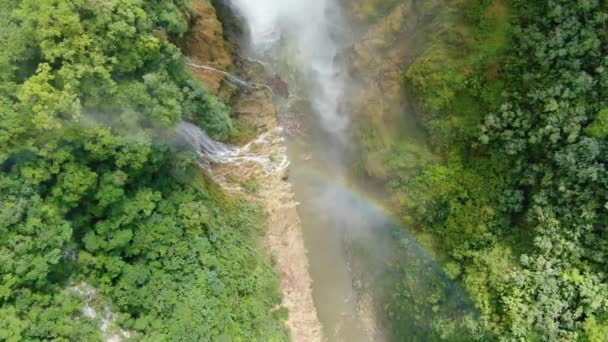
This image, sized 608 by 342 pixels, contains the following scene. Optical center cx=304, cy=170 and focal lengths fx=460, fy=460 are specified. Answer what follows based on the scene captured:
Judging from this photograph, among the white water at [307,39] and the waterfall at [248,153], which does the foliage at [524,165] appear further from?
the waterfall at [248,153]

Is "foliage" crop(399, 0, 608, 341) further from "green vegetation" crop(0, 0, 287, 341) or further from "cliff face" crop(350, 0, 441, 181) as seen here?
"green vegetation" crop(0, 0, 287, 341)

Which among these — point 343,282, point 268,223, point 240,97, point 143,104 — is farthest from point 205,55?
point 343,282

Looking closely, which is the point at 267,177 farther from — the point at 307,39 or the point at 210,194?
the point at 307,39

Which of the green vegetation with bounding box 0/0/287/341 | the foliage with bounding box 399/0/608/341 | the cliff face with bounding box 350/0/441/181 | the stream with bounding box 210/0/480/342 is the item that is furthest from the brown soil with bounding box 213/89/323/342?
the foliage with bounding box 399/0/608/341

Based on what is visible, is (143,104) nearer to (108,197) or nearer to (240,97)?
(108,197)

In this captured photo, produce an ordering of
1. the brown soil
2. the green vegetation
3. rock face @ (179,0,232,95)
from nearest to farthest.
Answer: the green vegetation < rock face @ (179,0,232,95) < the brown soil

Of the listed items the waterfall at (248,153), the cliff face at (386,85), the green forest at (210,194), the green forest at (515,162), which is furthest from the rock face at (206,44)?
the green forest at (515,162)
